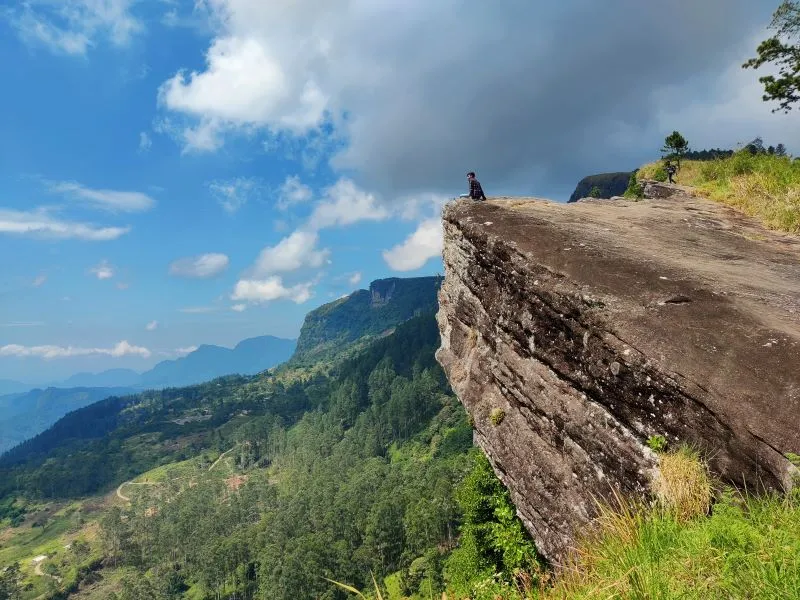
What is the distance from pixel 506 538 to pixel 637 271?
13.5 metres

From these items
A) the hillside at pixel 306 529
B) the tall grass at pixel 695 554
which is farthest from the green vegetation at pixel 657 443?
the hillside at pixel 306 529

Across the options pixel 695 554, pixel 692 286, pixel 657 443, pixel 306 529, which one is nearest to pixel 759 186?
pixel 692 286

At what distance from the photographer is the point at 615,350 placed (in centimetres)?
989

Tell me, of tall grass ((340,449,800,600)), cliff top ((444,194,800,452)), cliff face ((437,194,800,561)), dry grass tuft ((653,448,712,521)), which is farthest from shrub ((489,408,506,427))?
tall grass ((340,449,800,600))

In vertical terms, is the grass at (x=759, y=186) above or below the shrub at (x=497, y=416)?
above

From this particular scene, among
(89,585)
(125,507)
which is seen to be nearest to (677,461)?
(89,585)

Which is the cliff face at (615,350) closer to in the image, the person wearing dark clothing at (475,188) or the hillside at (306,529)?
the person wearing dark clothing at (475,188)

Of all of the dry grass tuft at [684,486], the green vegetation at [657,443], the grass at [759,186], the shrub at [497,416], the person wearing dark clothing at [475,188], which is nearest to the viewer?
the dry grass tuft at [684,486]

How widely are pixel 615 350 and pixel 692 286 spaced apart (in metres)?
2.68

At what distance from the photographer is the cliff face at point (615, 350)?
7820 millimetres

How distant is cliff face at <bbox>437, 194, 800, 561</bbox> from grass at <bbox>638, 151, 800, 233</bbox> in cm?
157

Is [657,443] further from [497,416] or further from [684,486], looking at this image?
[497,416]

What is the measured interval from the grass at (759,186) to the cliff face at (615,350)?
61.9 inches

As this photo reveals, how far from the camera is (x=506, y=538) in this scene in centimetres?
1927
